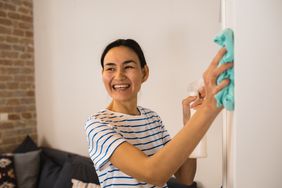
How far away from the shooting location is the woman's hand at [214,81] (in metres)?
0.53

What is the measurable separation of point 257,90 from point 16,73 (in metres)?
2.86

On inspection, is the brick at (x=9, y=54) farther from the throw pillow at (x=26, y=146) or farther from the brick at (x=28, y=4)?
the throw pillow at (x=26, y=146)

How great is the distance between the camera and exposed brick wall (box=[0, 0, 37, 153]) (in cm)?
276

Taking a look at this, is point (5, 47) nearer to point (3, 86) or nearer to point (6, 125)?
point (3, 86)

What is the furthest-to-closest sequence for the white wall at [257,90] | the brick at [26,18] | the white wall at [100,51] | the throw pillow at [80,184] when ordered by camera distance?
the brick at [26,18], the throw pillow at [80,184], the white wall at [100,51], the white wall at [257,90]

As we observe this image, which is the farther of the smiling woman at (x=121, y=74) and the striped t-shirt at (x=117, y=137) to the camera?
the smiling woman at (x=121, y=74)

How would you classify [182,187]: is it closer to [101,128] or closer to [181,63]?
[181,63]

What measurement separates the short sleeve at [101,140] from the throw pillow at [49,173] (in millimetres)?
1717

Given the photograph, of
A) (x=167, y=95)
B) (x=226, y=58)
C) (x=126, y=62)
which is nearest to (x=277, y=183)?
(x=226, y=58)

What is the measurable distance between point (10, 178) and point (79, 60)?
127cm

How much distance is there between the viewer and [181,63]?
1773 mm

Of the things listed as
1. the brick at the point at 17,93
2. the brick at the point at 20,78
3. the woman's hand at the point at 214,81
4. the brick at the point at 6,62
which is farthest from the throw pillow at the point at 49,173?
the woman's hand at the point at 214,81

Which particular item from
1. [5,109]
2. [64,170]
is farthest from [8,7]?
[64,170]

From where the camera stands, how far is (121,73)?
39.7 inches
